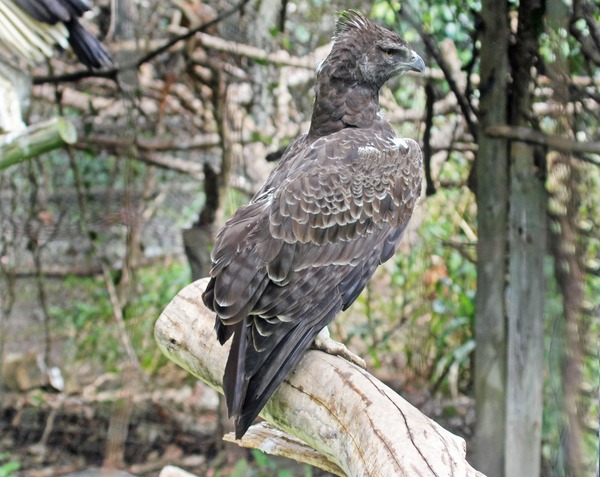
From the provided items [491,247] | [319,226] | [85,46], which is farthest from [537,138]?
[85,46]

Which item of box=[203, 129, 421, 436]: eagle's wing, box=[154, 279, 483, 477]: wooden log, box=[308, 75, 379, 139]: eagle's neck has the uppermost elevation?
box=[308, 75, 379, 139]: eagle's neck

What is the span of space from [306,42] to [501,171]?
59.1 inches

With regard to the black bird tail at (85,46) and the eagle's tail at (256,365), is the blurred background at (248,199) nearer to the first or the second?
the black bird tail at (85,46)

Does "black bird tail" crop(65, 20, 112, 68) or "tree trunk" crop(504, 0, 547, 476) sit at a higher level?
"black bird tail" crop(65, 20, 112, 68)

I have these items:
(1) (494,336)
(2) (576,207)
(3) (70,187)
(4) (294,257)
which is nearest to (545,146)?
(2) (576,207)

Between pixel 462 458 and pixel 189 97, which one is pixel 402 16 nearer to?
pixel 189 97

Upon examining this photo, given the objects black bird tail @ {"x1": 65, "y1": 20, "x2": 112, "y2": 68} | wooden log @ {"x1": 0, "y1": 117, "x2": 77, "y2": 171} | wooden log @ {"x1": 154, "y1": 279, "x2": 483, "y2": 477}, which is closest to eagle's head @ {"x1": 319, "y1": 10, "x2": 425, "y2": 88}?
wooden log @ {"x1": 154, "y1": 279, "x2": 483, "y2": 477}

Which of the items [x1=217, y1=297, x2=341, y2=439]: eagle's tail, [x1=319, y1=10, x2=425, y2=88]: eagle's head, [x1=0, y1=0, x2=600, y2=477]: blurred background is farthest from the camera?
[x1=0, y1=0, x2=600, y2=477]: blurred background

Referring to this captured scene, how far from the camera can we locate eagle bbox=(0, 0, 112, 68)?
11.6ft

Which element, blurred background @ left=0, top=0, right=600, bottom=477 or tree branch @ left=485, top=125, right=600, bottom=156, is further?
blurred background @ left=0, top=0, right=600, bottom=477

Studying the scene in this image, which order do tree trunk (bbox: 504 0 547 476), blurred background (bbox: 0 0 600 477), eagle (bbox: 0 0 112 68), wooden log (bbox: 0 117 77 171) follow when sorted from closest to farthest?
1. blurred background (bbox: 0 0 600 477)
2. tree trunk (bbox: 504 0 547 476)
3. wooden log (bbox: 0 117 77 171)
4. eagle (bbox: 0 0 112 68)

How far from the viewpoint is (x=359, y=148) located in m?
2.35

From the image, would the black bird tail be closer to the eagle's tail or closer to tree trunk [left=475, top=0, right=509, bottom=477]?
tree trunk [left=475, top=0, right=509, bottom=477]

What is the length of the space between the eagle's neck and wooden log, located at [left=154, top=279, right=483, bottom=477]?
2.22 ft
